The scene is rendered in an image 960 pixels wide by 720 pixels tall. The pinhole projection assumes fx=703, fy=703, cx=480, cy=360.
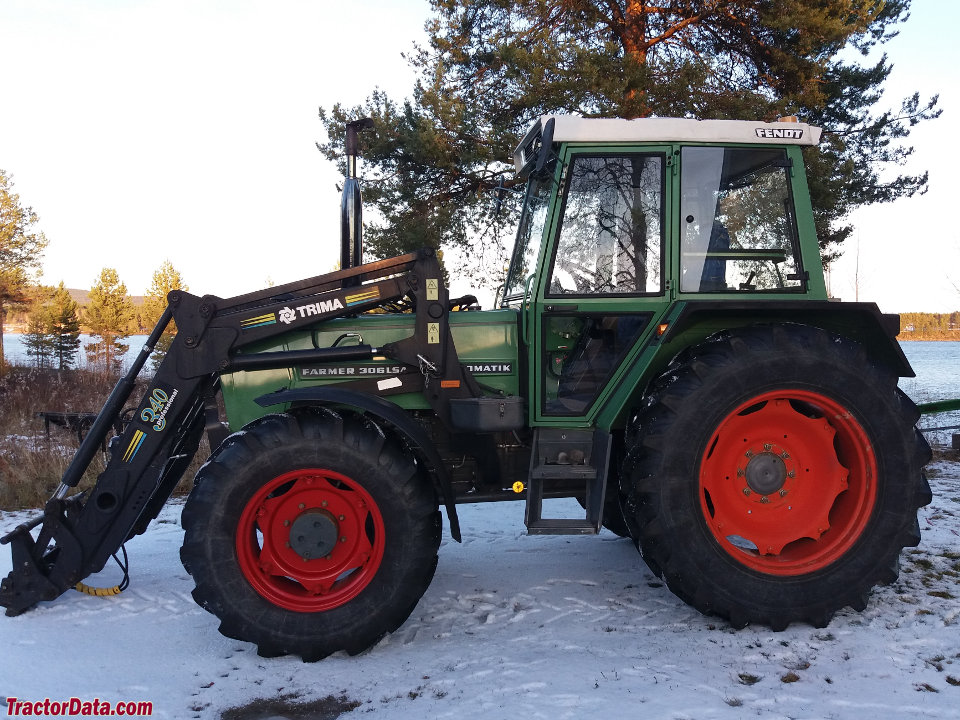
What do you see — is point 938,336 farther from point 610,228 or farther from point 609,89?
point 610,228

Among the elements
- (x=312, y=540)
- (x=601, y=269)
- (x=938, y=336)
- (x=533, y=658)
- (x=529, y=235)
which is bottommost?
(x=533, y=658)

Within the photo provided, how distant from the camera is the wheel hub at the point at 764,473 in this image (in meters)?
3.54

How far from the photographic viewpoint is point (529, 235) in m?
4.03

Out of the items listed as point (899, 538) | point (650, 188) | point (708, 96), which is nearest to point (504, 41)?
point (708, 96)

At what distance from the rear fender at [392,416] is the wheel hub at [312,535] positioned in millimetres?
525

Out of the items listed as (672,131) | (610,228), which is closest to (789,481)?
(610,228)

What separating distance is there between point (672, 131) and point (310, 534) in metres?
2.68

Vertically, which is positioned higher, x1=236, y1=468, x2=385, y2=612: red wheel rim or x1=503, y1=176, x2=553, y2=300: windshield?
x1=503, y1=176, x2=553, y2=300: windshield

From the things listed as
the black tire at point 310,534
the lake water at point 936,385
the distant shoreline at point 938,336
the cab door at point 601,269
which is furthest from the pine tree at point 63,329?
the distant shoreline at point 938,336

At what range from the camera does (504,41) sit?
9.84m

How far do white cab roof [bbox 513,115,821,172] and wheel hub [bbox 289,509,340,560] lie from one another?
2212mm

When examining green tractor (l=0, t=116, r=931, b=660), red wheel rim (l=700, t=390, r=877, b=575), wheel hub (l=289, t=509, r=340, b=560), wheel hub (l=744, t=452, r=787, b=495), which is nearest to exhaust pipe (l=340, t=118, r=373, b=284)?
green tractor (l=0, t=116, r=931, b=660)

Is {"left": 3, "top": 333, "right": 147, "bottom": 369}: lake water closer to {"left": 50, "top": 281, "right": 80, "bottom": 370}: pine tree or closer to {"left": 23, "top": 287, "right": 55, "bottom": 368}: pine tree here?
{"left": 23, "top": 287, "right": 55, "bottom": 368}: pine tree

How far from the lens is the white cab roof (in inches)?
141
